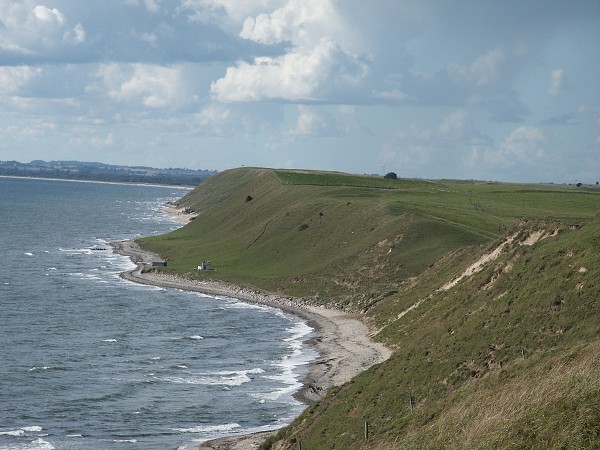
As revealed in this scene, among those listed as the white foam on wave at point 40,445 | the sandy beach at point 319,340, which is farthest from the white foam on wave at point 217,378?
the white foam on wave at point 40,445

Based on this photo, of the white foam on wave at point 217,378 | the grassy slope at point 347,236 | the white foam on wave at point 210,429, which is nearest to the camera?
the white foam on wave at point 210,429

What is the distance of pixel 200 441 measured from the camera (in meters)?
54.0

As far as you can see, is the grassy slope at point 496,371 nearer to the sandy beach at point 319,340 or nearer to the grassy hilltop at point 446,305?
the grassy hilltop at point 446,305

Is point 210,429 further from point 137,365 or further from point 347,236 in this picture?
point 347,236

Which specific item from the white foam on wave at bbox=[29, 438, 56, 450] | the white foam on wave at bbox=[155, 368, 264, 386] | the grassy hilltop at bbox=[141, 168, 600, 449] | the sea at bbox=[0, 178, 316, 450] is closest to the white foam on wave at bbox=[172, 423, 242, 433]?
the sea at bbox=[0, 178, 316, 450]

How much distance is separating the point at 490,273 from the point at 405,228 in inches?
1992

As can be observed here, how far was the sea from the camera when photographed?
56312 millimetres

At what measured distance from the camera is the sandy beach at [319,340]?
63.3 m

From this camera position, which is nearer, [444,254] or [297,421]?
[297,421]

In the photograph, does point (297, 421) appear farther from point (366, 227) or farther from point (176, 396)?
point (366, 227)

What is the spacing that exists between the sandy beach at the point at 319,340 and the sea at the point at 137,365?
1.43 meters

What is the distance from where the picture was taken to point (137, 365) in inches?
2901

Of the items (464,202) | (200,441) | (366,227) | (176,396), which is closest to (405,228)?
(366,227)

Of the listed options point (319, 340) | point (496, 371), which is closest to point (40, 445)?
point (496, 371)
